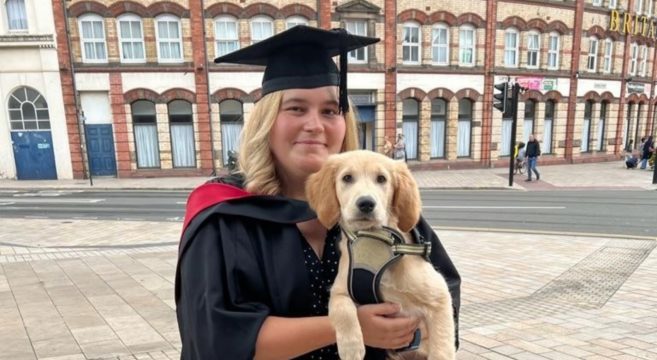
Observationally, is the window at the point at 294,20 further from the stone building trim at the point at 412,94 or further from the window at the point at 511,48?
the window at the point at 511,48

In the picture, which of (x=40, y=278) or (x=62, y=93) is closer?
(x=40, y=278)

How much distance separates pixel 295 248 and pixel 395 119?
827 inches

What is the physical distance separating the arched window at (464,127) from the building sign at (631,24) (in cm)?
1145

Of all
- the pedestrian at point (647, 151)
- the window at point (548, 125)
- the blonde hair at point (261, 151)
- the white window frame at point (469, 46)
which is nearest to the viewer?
the blonde hair at point (261, 151)

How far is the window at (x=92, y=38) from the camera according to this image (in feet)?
64.1

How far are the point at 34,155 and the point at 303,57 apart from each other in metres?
23.4

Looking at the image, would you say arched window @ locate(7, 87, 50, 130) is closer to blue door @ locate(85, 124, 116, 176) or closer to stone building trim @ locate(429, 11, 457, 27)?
Answer: blue door @ locate(85, 124, 116, 176)

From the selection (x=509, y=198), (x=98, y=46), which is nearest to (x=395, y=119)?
(x=509, y=198)

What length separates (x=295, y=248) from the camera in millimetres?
1701

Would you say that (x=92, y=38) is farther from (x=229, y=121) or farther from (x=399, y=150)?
(x=399, y=150)

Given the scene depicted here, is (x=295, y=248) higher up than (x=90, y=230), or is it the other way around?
(x=295, y=248)

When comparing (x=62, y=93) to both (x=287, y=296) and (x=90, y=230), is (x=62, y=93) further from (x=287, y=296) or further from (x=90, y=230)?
(x=287, y=296)

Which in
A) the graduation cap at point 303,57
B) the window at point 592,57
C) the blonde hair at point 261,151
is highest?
the window at point 592,57

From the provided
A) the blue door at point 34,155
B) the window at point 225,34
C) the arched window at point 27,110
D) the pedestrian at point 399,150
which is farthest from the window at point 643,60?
the blue door at point 34,155
